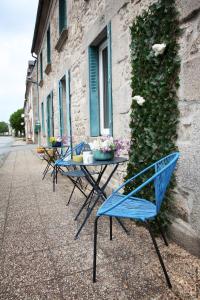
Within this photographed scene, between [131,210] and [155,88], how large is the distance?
1171mm

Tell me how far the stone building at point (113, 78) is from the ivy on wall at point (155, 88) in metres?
0.09

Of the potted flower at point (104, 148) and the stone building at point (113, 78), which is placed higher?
the stone building at point (113, 78)

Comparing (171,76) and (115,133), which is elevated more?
(171,76)

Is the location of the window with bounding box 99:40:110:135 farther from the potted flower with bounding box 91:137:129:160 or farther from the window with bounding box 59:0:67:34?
the window with bounding box 59:0:67:34

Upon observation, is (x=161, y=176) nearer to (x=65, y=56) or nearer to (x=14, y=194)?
(x=14, y=194)

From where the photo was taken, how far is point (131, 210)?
6.61 feet

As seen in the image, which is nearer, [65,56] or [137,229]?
[137,229]

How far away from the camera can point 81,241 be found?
8.57 ft

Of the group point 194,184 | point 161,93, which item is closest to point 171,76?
→ point 161,93

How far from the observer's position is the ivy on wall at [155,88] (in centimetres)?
233

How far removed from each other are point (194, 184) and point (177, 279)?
72cm

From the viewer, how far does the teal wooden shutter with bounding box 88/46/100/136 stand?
4.77m

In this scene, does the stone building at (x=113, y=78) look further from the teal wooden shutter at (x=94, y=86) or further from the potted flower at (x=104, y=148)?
the potted flower at (x=104, y=148)

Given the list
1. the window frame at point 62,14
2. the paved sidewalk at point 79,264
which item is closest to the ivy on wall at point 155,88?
the paved sidewalk at point 79,264
